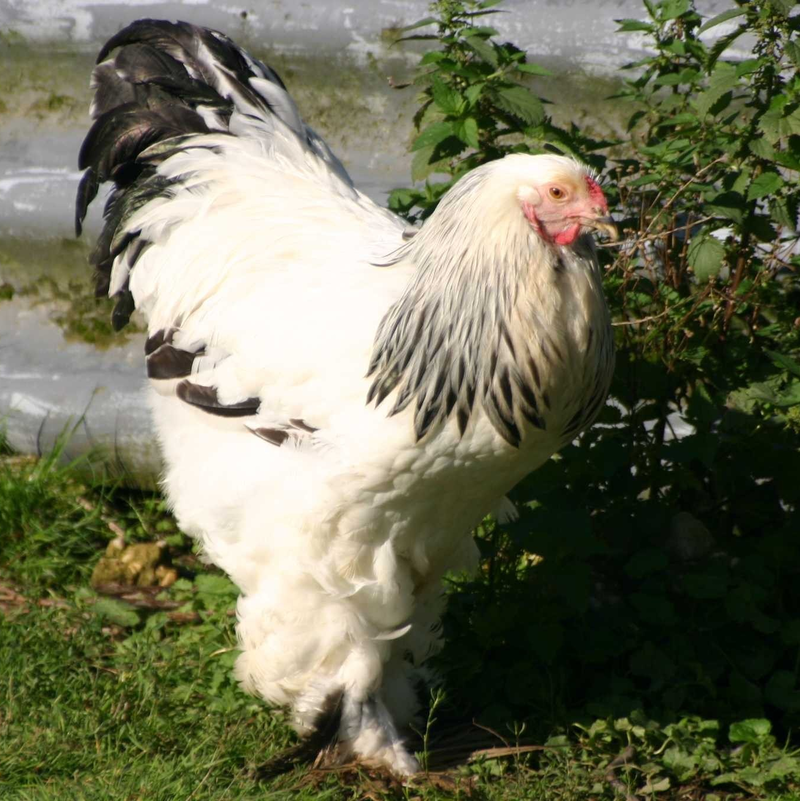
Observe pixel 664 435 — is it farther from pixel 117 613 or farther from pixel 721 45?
pixel 117 613

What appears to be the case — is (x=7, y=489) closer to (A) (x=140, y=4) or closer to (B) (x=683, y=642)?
(A) (x=140, y=4)

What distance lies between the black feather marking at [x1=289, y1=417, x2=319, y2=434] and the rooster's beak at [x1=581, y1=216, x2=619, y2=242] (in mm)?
904

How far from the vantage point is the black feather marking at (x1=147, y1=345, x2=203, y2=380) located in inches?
128

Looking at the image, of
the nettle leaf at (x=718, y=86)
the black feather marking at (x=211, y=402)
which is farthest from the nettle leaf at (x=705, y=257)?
the black feather marking at (x=211, y=402)

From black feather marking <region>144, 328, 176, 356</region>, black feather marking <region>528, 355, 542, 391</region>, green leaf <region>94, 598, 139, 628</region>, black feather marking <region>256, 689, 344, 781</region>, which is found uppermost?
black feather marking <region>528, 355, 542, 391</region>

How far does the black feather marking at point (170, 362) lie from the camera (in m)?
3.25

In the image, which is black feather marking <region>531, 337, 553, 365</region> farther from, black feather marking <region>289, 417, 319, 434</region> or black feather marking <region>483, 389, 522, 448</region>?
black feather marking <region>289, 417, 319, 434</region>

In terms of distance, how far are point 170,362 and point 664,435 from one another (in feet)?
5.96

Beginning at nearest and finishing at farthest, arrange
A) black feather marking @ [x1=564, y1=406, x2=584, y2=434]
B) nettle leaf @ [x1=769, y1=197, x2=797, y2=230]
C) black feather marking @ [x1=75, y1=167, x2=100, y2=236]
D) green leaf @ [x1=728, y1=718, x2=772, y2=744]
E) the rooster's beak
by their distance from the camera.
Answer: the rooster's beak
black feather marking @ [x1=564, y1=406, x2=584, y2=434]
green leaf @ [x1=728, y1=718, x2=772, y2=744]
nettle leaf @ [x1=769, y1=197, x2=797, y2=230]
black feather marking @ [x1=75, y1=167, x2=100, y2=236]

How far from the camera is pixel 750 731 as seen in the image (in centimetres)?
320

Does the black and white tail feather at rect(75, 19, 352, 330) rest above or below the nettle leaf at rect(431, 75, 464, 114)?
below

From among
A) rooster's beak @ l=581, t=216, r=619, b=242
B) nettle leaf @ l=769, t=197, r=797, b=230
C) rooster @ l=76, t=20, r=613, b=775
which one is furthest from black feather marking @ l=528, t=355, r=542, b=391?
nettle leaf @ l=769, t=197, r=797, b=230

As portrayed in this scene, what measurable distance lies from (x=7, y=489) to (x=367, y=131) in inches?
82.1

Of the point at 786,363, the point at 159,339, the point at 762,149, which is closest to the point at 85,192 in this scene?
the point at 159,339
